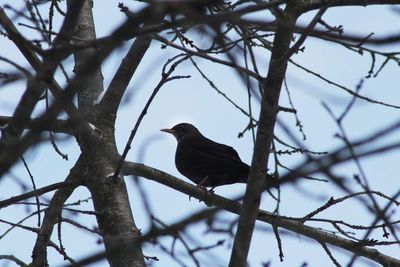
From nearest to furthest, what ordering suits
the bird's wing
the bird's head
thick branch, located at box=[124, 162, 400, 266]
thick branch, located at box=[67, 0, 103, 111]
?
thick branch, located at box=[124, 162, 400, 266], thick branch, located at box=[67, 0, 103, 111], the bird's wing, the bird's head

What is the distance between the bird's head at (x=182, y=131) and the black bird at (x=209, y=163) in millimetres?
602

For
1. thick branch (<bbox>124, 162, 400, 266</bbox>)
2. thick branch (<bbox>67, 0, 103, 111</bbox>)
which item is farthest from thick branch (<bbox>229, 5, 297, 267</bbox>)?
thick branch (<bbox>67, 0, 103, 111</bbox>)

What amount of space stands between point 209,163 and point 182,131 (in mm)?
1634

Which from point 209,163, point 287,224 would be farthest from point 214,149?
point 287,224

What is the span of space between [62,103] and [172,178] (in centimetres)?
299

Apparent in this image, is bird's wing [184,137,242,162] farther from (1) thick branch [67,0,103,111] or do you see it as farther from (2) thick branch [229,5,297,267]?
(2) thick branch [229,5,297,267]

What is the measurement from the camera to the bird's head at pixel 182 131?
28.7 ft

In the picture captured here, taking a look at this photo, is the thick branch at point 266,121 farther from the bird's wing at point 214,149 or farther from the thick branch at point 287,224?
the bird's wing at point 214,149

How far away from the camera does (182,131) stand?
8.84 m

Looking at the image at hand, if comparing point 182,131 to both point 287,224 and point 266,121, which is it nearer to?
point 287,224

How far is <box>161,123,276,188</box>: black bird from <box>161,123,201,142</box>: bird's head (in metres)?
0.60

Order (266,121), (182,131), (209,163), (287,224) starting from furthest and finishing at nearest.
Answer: (182,131) → (209,163) → (287,224) → (266,121)

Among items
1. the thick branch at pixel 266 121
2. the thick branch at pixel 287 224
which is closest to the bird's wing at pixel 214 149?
the thick branch at pixel 287 224

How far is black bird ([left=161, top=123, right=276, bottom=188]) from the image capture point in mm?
7047
